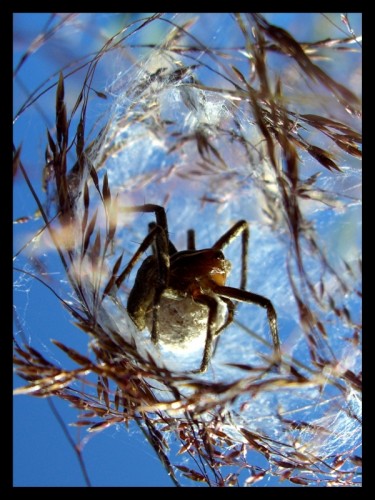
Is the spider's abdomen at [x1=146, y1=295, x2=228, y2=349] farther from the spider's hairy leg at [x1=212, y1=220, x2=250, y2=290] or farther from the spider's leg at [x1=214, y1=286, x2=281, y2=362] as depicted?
the spider's hairy leg at [x1=212, y1=220, x2=250, y2=290]

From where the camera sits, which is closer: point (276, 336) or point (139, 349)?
point (139, 349)

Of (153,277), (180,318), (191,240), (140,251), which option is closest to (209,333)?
(180,318)

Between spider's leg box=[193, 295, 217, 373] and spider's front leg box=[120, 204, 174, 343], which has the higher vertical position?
spider's front leg box=[120, 204, 174, 343]

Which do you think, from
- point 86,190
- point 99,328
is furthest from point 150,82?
point 99,328

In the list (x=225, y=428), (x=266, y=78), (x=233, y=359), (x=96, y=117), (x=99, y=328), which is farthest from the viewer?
(x=233, y=359)

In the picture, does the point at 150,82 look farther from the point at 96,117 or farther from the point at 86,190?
the point at 86,190

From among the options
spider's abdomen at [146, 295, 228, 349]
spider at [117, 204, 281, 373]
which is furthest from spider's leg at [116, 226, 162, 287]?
spider's abdomen at [146, 295, 228, 349]

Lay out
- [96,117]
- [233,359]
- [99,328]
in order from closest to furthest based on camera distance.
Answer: [99,328] < [96,117] < [233,359]

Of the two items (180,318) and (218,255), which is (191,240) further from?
(180,318)

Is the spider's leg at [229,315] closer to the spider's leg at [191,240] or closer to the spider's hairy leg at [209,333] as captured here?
the spider's hairy leg at [209,333]
